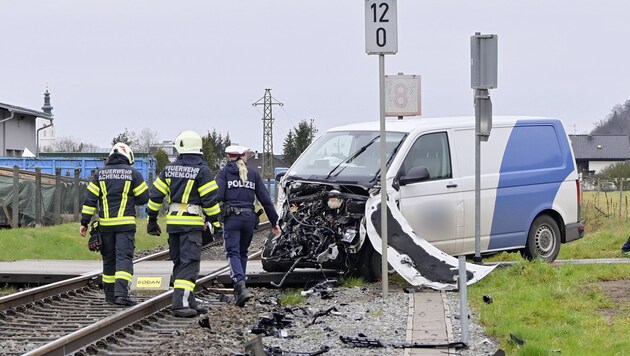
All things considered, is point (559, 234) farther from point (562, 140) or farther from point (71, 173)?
point (71, 173)

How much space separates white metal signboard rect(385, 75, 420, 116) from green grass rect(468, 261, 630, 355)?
5375mm

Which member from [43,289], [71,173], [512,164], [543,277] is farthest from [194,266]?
[71,173]

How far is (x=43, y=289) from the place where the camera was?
1244 centimetres

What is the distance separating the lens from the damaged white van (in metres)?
12.9

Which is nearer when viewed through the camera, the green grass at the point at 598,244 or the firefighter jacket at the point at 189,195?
the firefighter jacket at the point at 189,195

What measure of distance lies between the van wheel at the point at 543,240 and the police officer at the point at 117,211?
19.0 feet

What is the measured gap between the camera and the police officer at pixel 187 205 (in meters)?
11.1

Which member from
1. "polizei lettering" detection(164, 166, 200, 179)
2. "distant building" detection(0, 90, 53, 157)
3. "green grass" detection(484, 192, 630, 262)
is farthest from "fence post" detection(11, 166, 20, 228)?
"distant building" detection(0, 90, 53, 157)

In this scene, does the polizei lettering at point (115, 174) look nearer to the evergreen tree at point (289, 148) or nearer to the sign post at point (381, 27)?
the sign post at point (381, 27)

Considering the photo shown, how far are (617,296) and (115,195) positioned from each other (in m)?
5.79

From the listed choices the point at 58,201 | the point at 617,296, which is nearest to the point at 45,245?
the point at 58,201

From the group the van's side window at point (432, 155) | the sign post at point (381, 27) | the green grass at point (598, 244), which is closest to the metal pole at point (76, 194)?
the green grass at point (598, 244)

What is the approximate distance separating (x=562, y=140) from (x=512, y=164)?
4.01 feet

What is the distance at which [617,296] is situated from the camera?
11375 mm
